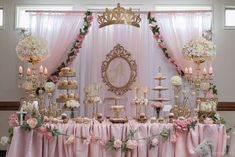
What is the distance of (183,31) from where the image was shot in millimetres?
6609

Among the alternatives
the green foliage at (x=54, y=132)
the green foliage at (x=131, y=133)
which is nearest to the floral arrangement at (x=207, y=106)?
the green foliage at (x=131, y=133)

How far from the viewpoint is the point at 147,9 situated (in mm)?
6926

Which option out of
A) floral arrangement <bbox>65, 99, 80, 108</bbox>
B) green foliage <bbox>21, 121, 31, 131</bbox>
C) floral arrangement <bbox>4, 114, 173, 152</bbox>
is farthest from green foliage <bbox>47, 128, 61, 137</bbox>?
floral arrangement <bbox>65, 99, 80, 108</bbox>

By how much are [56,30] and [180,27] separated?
2.02 meters

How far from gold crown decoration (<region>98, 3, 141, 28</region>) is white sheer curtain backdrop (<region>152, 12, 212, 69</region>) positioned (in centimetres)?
68

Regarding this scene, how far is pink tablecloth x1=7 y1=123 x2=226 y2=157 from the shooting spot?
16.3ft

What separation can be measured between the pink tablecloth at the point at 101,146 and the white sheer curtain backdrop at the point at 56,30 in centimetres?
184

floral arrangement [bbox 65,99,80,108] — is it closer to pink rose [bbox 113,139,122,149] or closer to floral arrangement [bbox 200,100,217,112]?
pink rose [bbox 113,139,122,149]

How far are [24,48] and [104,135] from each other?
5.13ft

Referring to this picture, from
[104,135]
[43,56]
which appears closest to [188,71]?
[104,135]

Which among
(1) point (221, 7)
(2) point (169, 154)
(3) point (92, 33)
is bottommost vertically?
(2) point (169, 154)

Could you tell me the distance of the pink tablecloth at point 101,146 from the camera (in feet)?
16.3

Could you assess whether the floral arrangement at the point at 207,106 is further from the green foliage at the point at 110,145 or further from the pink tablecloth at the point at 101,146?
the green foliage at the point at 110,145

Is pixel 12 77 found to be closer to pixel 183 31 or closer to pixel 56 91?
pixel 56 91
